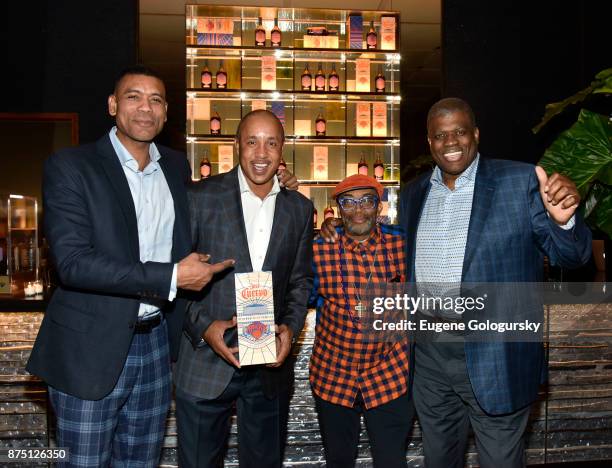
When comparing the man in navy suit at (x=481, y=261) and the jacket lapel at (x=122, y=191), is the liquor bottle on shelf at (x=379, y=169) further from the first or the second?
the jacket lapel at (x=122, y=191)

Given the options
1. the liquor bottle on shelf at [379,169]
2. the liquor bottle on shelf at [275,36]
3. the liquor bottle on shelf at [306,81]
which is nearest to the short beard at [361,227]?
the liquor bottle on shelf at [379,169]

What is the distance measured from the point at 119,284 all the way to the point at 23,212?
2530 mm

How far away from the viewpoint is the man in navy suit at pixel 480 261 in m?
2.09

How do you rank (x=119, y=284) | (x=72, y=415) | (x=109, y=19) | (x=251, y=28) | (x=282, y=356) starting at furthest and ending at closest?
(x=251, y=28) < (x=109, y=19) < (x=282, y=356) < (x=72, y=415) < (x=119, y=284)

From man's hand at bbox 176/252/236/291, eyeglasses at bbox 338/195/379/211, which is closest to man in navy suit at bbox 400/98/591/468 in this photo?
eyeglasses at bbox 338/195/379/211

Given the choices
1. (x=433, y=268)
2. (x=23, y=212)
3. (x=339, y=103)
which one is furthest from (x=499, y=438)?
(x=339, y=103)

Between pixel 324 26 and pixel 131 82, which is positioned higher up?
pixel 324 26

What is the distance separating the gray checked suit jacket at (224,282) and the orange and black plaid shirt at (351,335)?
0.37 ft

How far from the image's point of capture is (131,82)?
2.01 m

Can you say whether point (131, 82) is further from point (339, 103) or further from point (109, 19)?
point (339, 103)

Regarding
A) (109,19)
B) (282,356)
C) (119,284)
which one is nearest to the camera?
(119,284)

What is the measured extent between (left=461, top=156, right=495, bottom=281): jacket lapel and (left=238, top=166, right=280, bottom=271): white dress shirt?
0.73 m

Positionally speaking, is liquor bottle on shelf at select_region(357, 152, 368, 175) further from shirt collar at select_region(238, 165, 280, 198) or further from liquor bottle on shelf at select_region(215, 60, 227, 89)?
shirt collar at select_region(238, 165, 280, 198)

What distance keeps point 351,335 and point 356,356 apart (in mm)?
80
